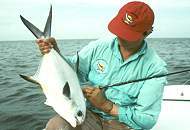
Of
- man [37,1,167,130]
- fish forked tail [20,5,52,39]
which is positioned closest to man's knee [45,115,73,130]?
man [37,1,167,130]

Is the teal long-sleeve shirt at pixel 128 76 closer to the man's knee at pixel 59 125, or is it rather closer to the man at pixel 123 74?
the man at pixel 123 74

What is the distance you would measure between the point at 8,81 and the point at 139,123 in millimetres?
10030

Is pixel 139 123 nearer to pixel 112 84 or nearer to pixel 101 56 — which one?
pixel 112 84

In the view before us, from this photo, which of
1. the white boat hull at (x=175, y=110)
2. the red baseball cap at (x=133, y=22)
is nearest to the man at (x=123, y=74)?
the red baseball cap at (x=133, y=22)

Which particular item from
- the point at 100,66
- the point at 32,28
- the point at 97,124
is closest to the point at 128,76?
the point at 100,66

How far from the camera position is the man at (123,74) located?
401 cm

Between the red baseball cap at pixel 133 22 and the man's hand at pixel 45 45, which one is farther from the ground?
the red baseball cap at pixel 133 22

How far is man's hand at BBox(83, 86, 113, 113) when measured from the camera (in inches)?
151

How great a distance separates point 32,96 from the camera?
10.7 m

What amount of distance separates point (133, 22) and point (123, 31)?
0.51ft

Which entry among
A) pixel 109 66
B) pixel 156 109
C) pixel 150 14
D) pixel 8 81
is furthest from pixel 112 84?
pixel 8 81

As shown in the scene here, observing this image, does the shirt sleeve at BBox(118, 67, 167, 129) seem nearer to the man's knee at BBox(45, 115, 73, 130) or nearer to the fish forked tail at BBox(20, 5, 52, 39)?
the man's knee at BBox(45, 115, 73, 130)

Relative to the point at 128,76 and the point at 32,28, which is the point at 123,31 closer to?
the point at 128,76

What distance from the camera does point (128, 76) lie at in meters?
4.25
